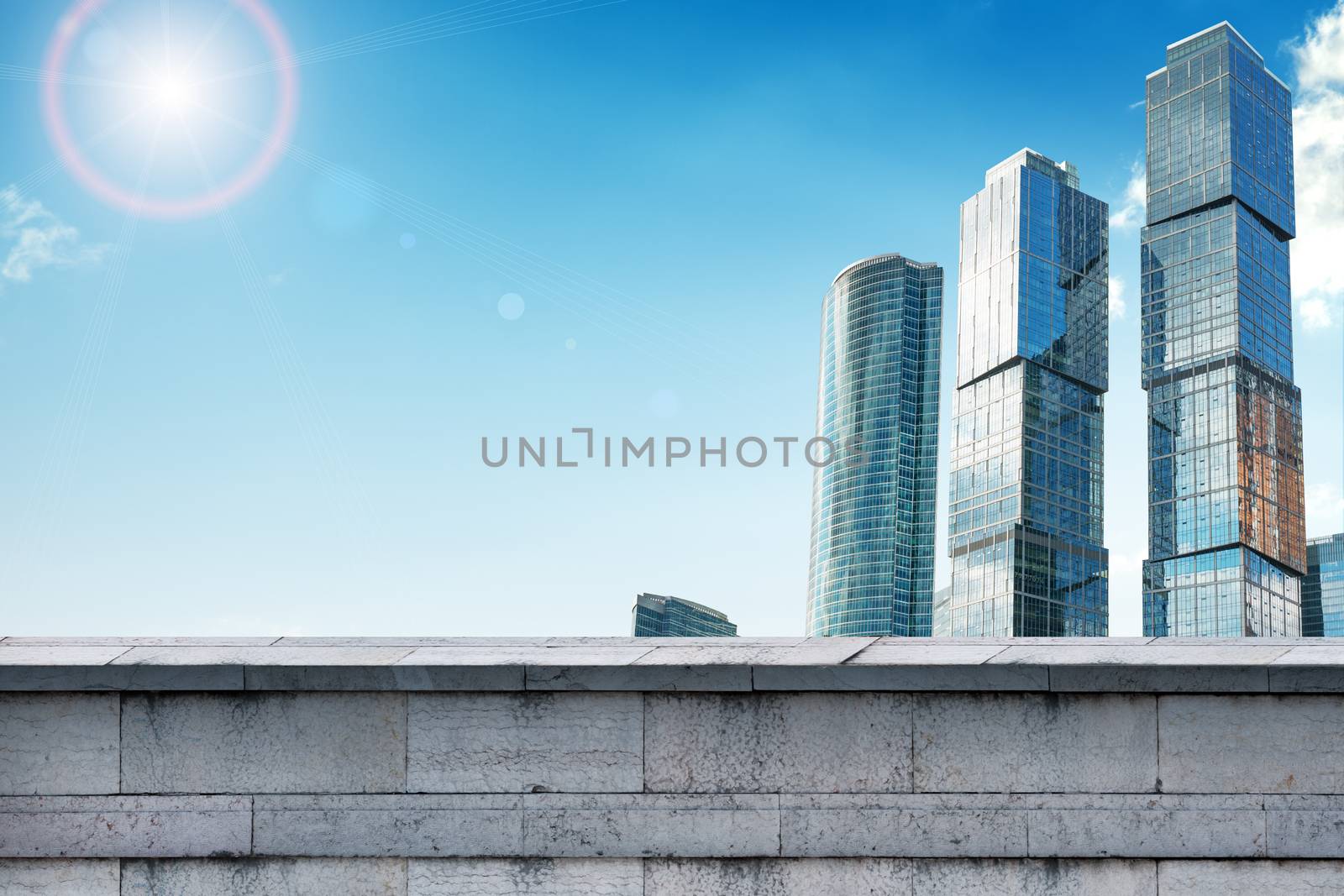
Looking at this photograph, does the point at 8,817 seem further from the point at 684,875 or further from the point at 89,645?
the point at 684,875

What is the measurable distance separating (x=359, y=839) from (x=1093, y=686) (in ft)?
16.5

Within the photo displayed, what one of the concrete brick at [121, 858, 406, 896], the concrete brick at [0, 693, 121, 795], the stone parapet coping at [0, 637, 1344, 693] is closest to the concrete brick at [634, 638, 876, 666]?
the stone parapet coping at [0, 637, 1344, 693]

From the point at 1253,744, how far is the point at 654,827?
4023 millimetres

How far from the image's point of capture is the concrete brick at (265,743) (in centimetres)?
809

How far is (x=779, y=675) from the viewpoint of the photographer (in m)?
7.96

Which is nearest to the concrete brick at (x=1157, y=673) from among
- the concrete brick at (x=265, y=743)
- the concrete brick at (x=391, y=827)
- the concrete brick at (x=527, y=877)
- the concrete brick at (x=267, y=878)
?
the concrete brick at (x=527, y=877)

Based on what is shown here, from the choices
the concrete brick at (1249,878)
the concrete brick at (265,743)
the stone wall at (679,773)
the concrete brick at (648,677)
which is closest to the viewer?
the concrete brick at (1249,878)

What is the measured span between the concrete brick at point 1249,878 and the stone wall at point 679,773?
0.6 inches

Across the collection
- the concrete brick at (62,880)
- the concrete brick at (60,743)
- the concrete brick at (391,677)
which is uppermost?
the concrete brick at (391,677)

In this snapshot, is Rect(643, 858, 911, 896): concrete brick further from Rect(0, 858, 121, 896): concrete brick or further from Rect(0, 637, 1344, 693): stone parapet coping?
Rect(0, 858, 121, 896): concrete brick

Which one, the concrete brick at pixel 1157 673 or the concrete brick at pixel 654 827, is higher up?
the concrete brick at pixel 1157 673

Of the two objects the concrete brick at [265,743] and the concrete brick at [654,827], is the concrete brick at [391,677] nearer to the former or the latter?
the concrete brick at [265,743]

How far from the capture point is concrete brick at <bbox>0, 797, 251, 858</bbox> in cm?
804

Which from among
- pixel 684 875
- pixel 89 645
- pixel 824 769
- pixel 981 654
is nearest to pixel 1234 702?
pixel 981 654
